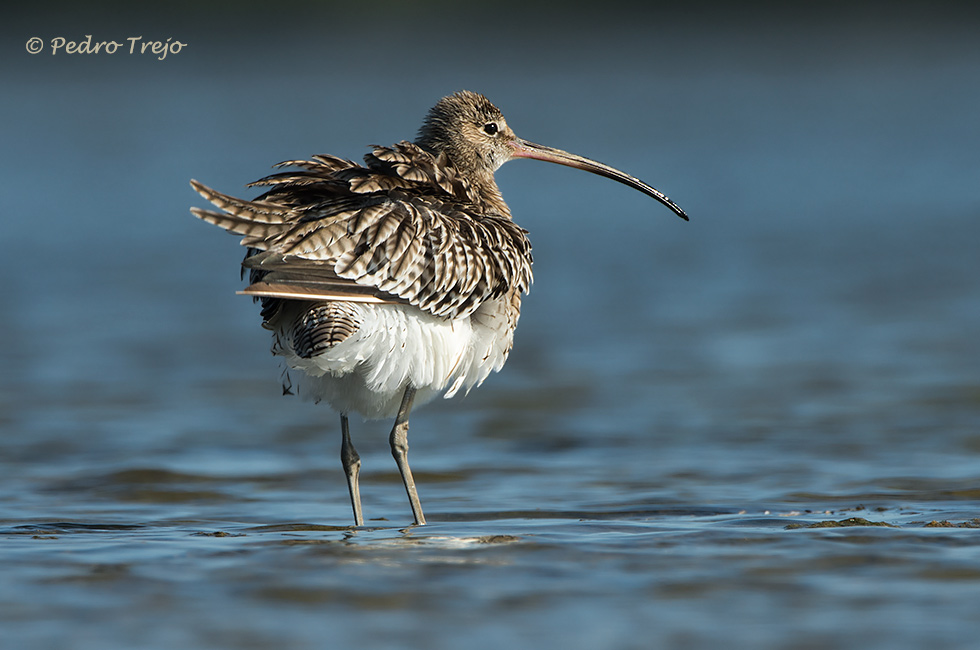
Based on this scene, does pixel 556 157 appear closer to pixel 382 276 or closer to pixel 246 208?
pixel 382 276

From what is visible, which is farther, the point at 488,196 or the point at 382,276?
the point at 488,196

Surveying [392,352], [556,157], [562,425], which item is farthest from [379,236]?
[562,425]

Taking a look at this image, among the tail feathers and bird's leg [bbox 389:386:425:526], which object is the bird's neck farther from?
the tail feathers

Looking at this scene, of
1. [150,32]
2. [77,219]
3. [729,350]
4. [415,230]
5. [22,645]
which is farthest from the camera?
[150,32]

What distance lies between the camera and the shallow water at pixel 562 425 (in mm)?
4949

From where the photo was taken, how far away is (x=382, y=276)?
20.9 feet

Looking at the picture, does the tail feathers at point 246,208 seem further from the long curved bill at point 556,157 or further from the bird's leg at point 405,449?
the long curved bill at point 556,157

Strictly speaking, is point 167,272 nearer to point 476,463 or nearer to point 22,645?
point 476,463

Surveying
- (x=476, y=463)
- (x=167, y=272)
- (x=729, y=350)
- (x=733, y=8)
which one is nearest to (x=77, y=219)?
(x=167, y=272)

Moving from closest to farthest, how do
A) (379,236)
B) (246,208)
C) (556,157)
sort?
(246,208) → (379,236) → (556,157)

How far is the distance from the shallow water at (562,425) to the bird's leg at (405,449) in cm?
28

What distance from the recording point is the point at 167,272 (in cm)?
1612

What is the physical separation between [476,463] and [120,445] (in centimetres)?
226

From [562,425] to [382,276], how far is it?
339 cm
